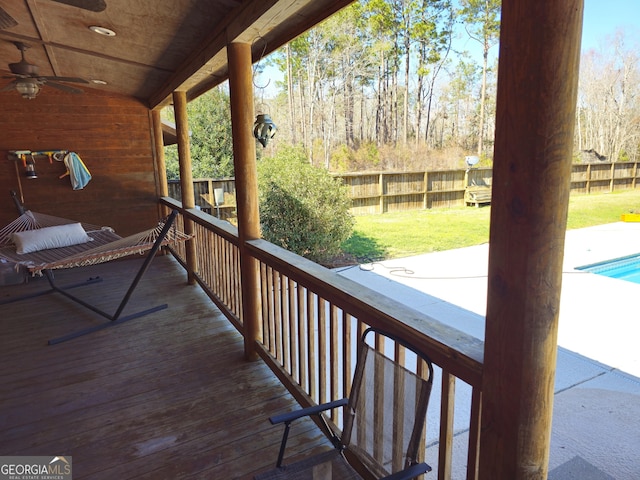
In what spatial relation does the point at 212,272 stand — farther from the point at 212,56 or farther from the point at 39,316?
the point at 212,56

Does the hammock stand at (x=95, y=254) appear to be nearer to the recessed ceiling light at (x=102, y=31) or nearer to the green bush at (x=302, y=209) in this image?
the recessed ceiling light at (x=102, y=31)

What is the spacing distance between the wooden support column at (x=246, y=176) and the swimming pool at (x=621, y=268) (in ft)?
21.1

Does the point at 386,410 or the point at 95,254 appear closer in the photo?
the point at 386,410

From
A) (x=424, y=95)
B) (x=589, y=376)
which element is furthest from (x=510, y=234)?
(x=424, y=95)

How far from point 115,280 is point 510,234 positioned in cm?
534

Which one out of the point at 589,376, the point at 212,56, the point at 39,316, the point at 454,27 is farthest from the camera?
the point at 454,27

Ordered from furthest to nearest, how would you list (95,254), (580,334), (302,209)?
1. (302,209)
2. (580,334)
3. (95,254)

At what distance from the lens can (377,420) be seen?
1.56 meters

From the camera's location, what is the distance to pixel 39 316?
4.10 m

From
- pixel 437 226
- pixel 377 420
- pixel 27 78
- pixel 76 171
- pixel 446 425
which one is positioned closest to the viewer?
pixel 446 425

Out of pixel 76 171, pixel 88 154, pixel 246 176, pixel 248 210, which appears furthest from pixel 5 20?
pixel 88 154

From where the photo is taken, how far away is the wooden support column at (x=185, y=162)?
4625mm

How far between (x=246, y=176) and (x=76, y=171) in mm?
3863

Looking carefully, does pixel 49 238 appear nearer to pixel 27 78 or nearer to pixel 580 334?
pixel 27 78
